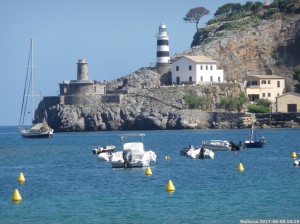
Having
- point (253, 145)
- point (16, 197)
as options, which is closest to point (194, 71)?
point (253, 145)

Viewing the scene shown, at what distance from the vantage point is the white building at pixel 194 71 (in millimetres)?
135500

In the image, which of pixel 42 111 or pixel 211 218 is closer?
pixel 211 218

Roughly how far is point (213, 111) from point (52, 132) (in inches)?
861

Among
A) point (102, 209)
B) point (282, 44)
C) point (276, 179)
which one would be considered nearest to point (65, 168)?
point (276, 179)

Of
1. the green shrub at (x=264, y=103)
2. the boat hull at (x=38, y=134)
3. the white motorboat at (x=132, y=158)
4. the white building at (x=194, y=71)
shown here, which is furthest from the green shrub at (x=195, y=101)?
the white motorboat at (x=132, y=158)

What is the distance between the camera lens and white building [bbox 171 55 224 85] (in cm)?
13550

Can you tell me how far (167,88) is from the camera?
133 metres

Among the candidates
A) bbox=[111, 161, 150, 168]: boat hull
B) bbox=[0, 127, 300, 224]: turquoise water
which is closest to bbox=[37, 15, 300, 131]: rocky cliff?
bbox=[0, 127, 300, 224]: turquoise water

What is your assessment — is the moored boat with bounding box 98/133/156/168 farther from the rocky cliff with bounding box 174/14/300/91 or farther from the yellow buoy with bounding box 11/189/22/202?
the rocky cliff with bounding box 174/14/300/91

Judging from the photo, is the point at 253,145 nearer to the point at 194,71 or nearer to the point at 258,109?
the point at 258,109

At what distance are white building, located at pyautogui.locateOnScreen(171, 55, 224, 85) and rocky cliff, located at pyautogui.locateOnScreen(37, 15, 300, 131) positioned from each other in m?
2.86

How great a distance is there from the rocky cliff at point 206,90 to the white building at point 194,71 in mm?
2855

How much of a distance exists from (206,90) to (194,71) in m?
4.45

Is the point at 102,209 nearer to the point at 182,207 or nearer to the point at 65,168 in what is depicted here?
the point at 182,207
